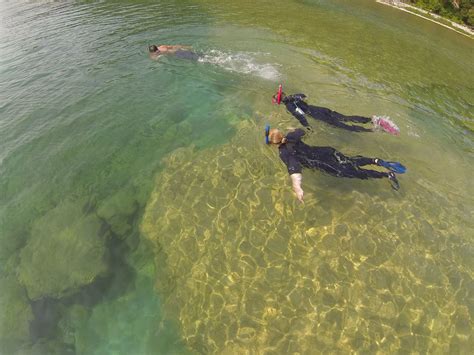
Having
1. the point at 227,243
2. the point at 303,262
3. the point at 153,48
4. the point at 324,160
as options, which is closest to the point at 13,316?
the point at 227,243

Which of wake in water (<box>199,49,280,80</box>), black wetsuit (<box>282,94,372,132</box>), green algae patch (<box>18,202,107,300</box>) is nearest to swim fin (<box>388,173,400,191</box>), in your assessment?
black wetsuit (<box>282,94,372,132</box>)

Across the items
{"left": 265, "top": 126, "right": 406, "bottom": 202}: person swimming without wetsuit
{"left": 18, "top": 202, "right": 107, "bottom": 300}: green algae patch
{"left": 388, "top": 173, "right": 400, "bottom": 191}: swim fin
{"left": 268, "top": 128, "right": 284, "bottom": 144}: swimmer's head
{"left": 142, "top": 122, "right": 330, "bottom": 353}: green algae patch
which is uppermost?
{"left": 268, "top": 128, "right": 284, "bottom": 144}: swimmer's head

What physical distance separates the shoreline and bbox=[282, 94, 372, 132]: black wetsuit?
30948mm

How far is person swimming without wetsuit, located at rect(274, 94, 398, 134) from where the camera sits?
47.4 ft

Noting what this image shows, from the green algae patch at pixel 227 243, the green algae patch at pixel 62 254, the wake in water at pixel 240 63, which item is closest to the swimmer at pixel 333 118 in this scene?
the green algae patch at pixel 227 243

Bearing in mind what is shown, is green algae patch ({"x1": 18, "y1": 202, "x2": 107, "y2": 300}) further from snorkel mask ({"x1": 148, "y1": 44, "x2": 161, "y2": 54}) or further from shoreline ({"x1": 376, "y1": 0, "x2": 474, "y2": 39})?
shoreline ({"x1": 376, "y1": 0, "x2": 474, "y2": 39})

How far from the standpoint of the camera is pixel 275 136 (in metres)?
12.2

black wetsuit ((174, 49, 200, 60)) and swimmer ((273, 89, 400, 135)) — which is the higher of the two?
swimmer ((273, 89, 400, 135))

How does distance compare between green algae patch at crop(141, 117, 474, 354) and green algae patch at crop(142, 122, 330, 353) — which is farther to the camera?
green algae patch at crop(142, 122, 330, 353)

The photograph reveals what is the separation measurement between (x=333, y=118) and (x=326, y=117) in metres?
0.34

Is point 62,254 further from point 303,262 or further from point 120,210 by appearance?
point 303,262

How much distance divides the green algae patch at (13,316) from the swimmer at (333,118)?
1333cm

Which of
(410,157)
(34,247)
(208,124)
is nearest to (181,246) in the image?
(34,247)

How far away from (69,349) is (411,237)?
39.1 feet
